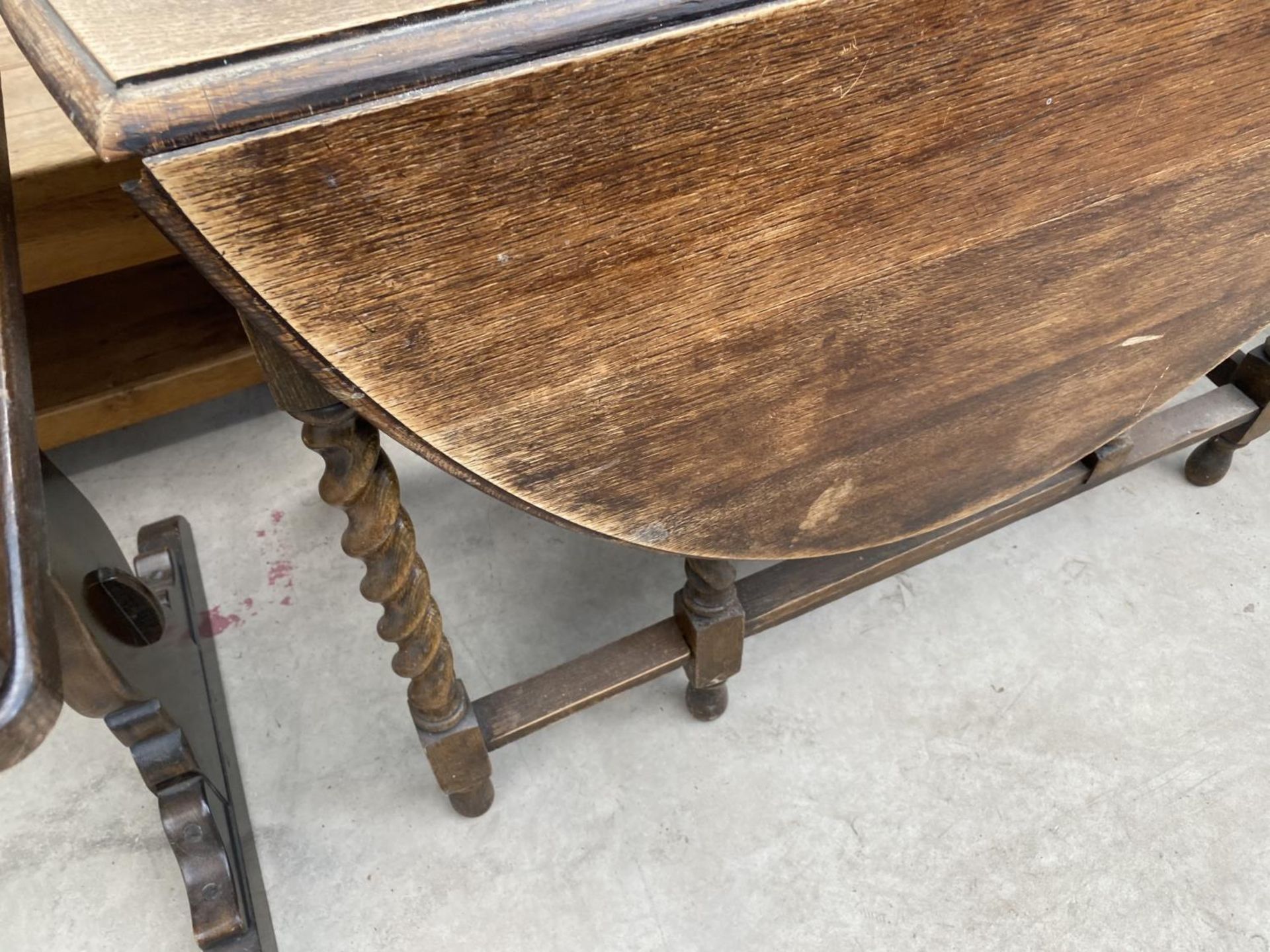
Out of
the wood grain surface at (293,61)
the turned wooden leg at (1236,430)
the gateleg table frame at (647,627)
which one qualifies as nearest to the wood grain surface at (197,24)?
the wood grain surface at (293,61)

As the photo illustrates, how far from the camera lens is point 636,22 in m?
0.49

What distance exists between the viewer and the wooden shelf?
4.48 feet

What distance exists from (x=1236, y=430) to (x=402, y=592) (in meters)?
1.22

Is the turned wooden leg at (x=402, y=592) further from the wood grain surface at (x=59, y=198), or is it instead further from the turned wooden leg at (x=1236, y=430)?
the turned wooden leg at (x=1236, y=430)

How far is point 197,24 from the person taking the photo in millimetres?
482

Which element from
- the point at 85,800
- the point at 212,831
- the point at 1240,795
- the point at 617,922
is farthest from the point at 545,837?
the point at 1240,795

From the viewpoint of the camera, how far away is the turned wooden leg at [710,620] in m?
0.98

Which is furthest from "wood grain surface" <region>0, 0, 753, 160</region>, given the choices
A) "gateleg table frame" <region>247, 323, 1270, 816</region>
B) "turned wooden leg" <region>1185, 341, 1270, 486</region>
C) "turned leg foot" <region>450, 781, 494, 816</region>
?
"turned wooden leg" <region>1185, 341, 1270, 486</region>

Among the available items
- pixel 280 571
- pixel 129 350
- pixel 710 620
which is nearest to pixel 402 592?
pixel 710 620

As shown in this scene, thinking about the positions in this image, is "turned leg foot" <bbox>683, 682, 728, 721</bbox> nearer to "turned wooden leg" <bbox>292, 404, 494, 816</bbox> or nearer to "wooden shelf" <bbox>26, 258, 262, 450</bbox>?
"turned wooden leg" <bbox>292, 404, 494, 816</bbox>

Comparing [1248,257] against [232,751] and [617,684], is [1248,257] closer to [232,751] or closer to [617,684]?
[617,684]

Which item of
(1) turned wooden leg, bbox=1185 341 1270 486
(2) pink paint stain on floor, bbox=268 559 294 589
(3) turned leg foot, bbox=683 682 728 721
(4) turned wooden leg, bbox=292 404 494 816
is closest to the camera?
(4) turned wooden leg, bbox=292 404 494 816

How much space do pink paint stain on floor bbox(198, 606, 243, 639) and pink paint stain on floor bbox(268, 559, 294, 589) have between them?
8 centimetres

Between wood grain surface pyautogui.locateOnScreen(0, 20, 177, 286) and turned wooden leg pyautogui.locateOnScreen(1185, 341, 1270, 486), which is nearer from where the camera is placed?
wood grain surface pyautogui.locateOnScreen(0, 20, 177, 286)
